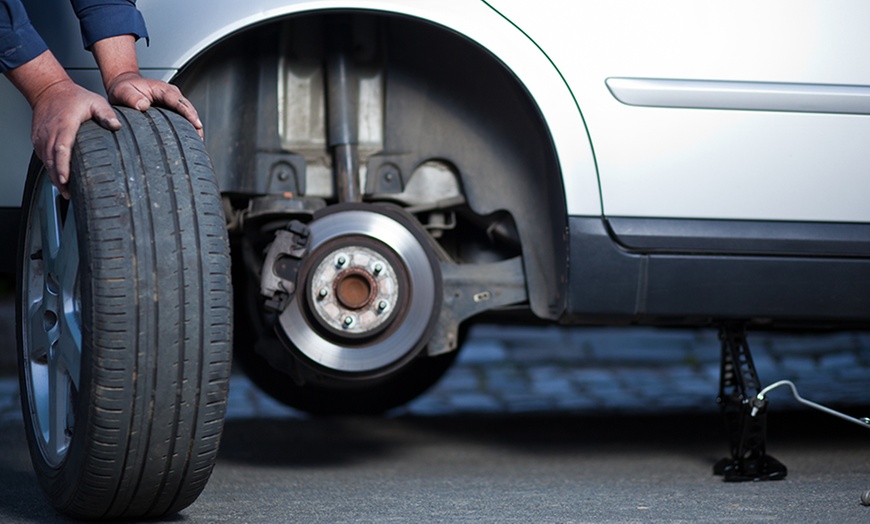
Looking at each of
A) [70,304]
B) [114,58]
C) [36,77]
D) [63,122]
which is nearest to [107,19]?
[114,58]

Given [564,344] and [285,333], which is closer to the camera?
[285,333]

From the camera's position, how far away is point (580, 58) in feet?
7.11

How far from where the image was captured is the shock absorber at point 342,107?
7.87 ft

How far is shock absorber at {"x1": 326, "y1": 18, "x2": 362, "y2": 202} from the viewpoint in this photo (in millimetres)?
2398

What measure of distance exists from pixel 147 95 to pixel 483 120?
2.74ft

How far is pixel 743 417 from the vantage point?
7.91 feet

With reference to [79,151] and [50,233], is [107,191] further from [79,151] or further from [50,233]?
[50,233]

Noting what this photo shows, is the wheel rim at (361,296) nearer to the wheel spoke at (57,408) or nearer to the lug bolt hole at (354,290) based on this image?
the lug bolt hole at (354,290)

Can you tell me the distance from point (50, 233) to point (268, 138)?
0.61 meters

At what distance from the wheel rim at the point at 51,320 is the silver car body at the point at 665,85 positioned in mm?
173

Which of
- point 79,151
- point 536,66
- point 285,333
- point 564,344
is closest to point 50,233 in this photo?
point 79,151

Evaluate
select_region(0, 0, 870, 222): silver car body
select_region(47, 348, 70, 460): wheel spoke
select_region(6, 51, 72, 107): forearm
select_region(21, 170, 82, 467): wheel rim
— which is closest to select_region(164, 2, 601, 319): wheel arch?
select_region(0, 0, 870, 222): silver car body

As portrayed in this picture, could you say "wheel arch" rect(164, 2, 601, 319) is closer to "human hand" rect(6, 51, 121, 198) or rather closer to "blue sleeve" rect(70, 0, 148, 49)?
"blue sleeve" rect(70, 0, 148, 49)

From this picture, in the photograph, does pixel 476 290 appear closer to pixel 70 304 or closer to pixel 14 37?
pixel 70 304
